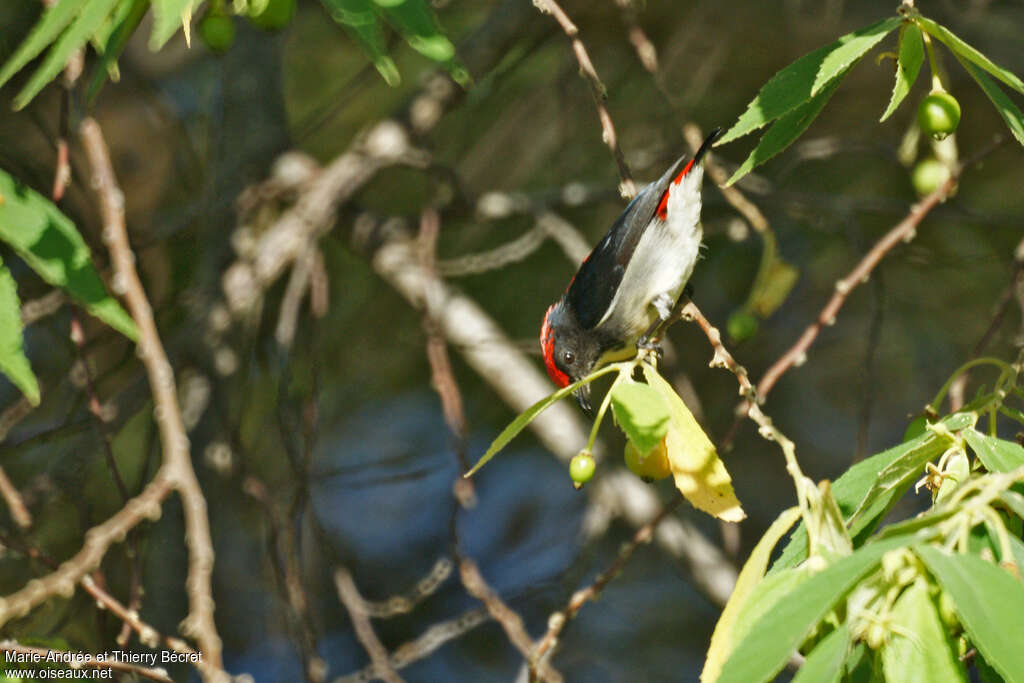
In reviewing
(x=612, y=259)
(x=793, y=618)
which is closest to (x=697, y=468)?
(x=793, y=618)

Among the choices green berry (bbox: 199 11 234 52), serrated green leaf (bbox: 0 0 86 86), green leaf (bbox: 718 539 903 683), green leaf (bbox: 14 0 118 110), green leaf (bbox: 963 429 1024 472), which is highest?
serrated green leaf (bbox: 0 0 86 86)

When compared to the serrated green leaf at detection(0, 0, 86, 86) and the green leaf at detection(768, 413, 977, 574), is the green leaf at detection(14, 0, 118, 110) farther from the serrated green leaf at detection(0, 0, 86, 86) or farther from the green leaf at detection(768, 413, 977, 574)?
the green leaf at detection(768, 413, 977, 574)

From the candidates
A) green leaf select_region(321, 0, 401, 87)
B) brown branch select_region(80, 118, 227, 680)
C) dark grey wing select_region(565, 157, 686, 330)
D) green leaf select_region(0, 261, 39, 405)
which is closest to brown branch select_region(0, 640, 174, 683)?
brown branch select_region(80, 118, 227, 680)

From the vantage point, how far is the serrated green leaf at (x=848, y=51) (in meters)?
1.23

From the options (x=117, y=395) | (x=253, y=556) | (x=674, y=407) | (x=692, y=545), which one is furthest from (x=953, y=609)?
(x=253, y=556)

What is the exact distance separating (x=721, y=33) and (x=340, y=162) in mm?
1638

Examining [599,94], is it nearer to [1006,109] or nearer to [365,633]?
[1006,109]

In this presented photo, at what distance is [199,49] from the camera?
3.80 m

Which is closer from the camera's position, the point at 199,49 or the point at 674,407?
the point at 674,407

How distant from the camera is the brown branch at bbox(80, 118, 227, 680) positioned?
1451 mm

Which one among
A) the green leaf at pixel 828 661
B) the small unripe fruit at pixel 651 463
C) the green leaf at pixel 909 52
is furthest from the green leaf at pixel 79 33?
the green leaf at pixel 828 661

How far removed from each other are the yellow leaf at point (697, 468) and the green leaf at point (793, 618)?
0.42 meters

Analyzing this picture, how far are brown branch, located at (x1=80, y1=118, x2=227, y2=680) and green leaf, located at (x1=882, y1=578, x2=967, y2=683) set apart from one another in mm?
914

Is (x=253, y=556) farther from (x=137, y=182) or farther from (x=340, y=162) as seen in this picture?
(x=340, y=162)
